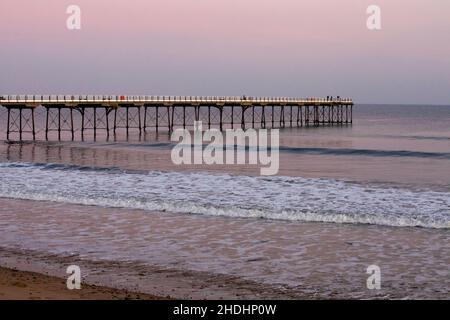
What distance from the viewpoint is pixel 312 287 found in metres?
10.1

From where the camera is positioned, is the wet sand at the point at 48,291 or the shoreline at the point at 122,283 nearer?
the wet sand at the point at 48,291

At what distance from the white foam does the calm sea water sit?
1.4 inches

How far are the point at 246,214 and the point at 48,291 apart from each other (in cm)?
873

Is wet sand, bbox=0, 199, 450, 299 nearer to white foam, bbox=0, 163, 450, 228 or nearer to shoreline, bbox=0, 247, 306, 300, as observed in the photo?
shoreline, bbox=0, 247, 306, 300

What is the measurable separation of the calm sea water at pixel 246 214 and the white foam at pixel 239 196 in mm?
35

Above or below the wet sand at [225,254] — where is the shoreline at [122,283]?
above

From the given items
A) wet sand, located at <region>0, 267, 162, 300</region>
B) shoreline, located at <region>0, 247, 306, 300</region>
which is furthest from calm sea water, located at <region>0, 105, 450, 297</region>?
wet sand, located at <region>0, 267, 162, 300</region>

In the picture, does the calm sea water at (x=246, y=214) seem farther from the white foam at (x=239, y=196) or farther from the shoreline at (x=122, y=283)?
the shoreline at (x=122, y=283)

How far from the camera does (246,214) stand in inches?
680

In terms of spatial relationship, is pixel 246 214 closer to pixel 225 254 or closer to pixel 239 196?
pixel 239 196

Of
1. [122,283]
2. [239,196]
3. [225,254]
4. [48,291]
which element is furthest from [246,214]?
[48,291]

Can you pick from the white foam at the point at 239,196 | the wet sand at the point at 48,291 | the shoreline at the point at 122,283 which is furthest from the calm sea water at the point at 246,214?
the wet sand at the point at 48,291

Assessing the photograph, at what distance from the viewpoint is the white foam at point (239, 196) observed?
17.0 m
